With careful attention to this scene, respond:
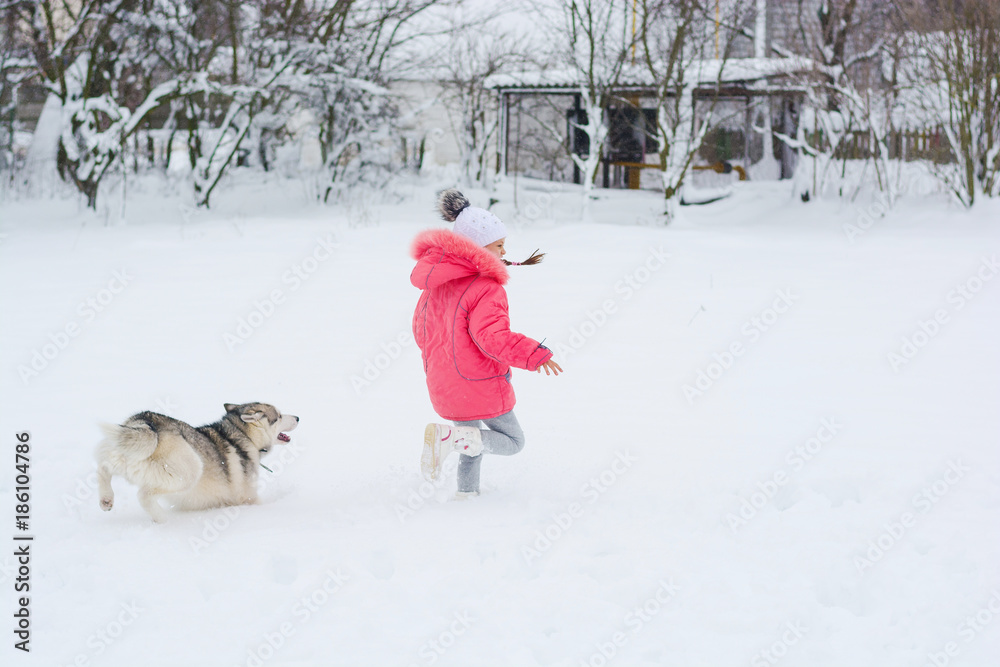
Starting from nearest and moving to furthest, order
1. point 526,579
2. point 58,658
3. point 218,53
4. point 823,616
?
point 58,658
point 823,616
point 526,579
point 218,53

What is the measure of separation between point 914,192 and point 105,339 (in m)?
12.7

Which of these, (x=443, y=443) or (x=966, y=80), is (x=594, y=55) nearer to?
(x=966, y=80)

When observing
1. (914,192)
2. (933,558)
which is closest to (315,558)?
(933,558)

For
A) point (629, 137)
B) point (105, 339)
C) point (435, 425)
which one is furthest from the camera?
point (629, 137)

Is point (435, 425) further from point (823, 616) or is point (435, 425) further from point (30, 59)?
point (30, 59)

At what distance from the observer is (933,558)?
9.71 feet

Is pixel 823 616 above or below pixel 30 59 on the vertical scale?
below

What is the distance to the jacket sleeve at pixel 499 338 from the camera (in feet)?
10.4

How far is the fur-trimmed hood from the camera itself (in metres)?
3.21

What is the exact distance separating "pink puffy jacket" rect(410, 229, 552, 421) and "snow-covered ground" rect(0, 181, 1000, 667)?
0.50m
